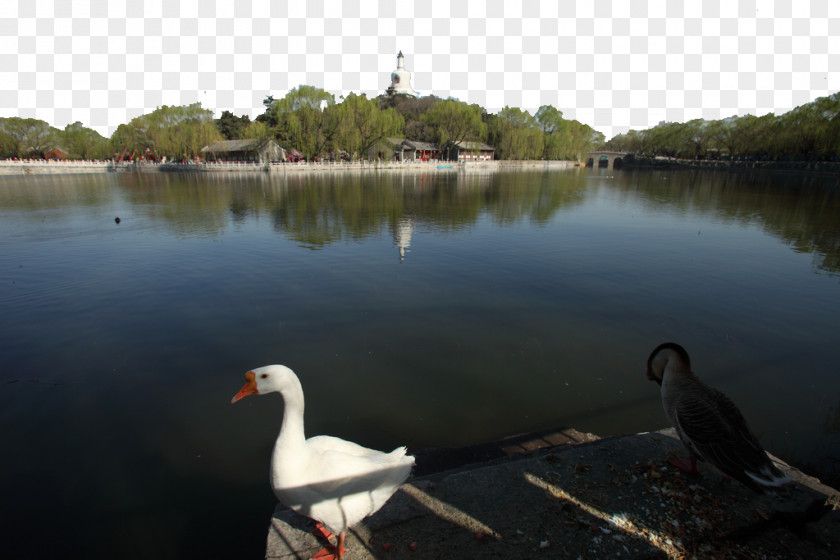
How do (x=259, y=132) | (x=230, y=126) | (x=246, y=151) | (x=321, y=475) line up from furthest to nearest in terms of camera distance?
(x=230, y=126), (x=246, y=151), (x=259, y=132), (x=321, y=475)

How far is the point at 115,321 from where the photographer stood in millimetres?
7379

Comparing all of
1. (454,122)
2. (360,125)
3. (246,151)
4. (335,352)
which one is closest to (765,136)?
(454,122)

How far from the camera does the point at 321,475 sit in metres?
2.79

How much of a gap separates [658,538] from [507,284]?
7059 mm

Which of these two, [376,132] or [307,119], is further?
[376,132]

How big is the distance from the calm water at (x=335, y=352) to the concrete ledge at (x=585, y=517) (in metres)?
1.33

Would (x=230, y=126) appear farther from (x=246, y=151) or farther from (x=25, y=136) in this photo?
(x=25, y=136)

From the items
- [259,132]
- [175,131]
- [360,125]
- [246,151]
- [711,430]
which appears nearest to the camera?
[711,430]

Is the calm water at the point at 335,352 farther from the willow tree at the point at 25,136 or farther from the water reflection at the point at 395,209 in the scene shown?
the willow tree at the point at 25,136

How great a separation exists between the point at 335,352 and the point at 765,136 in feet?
268

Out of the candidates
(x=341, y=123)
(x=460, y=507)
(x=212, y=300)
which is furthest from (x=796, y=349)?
(x=341, y=123)

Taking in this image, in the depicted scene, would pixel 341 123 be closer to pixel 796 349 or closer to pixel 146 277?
pixel 146 277

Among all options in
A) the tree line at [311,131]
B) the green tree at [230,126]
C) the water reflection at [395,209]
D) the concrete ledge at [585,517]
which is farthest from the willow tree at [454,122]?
the concrete ledge at [585,517]

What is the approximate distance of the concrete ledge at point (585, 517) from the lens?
261cm
